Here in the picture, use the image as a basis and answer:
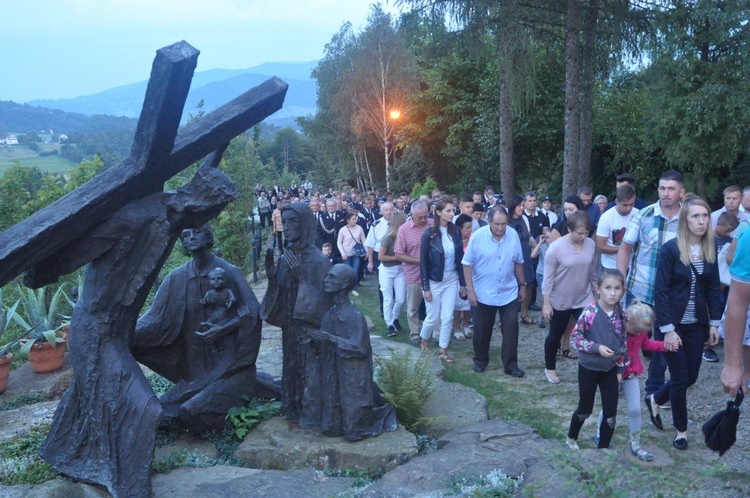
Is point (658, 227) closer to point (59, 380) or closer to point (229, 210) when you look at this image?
point (59, 380)

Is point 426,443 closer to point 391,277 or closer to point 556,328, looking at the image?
point 556,328

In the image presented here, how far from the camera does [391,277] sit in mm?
9070

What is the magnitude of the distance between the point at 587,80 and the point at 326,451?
12680 mm

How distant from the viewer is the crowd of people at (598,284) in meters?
4.77

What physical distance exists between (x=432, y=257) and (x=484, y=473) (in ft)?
11.9

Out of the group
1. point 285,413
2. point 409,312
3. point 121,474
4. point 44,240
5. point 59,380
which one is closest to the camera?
point 44,240

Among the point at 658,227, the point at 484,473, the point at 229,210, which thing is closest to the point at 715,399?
the point at 658,227

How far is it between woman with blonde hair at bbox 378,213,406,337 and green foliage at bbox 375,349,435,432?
3.04m

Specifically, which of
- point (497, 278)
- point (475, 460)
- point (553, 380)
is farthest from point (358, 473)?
point (497, 278)

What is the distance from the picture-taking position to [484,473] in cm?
445

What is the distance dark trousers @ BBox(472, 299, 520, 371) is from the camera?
23.4 ft

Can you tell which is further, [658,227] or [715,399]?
[715,399]

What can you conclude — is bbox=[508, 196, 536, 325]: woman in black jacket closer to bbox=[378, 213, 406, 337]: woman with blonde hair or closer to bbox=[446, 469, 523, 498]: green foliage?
bbox=[378, 213, 406, 337]: woman with blonde hair

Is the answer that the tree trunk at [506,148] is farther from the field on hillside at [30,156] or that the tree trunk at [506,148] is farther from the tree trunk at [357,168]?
the tree trunk at [357,168]
